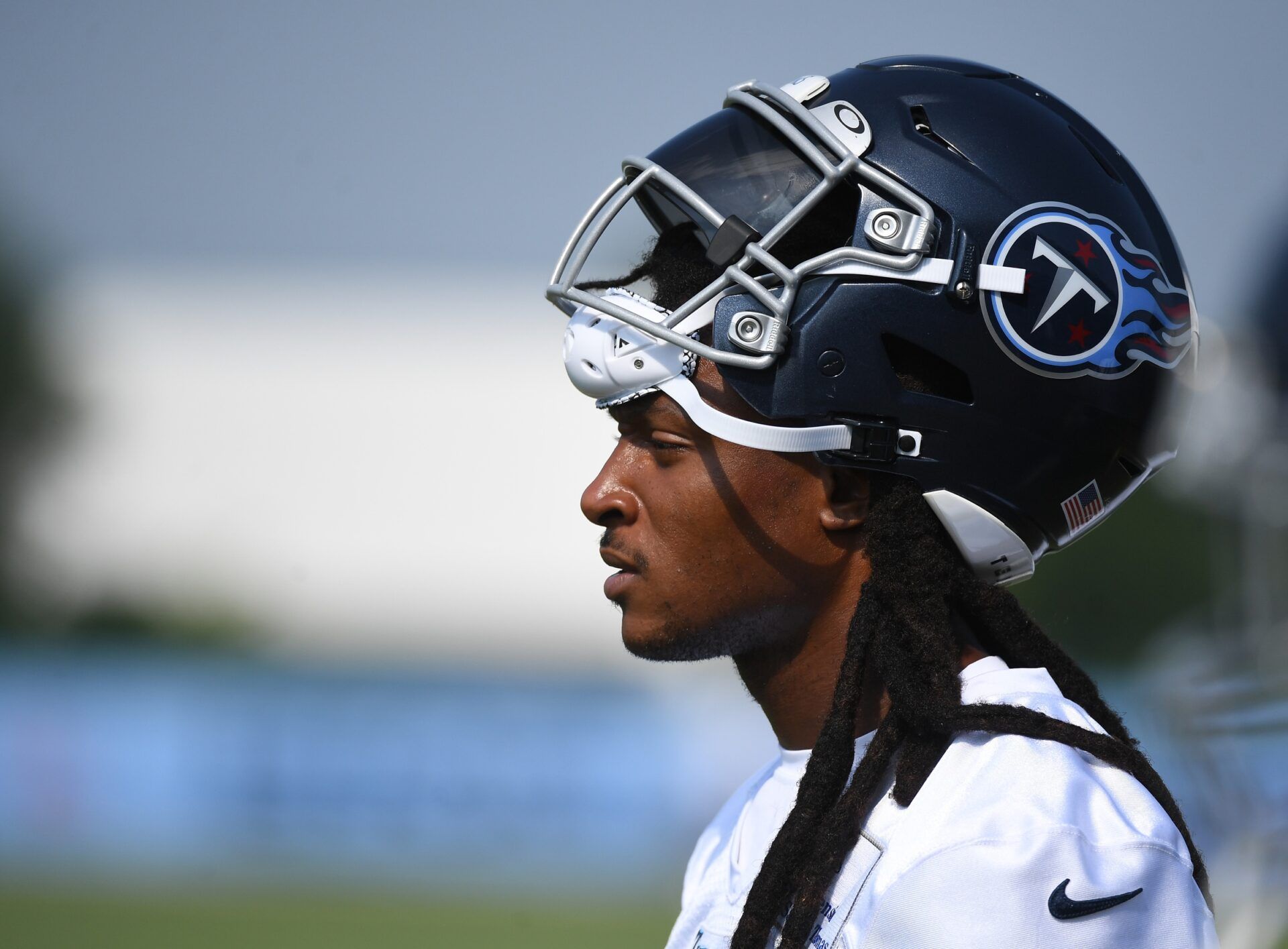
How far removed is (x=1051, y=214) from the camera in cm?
246

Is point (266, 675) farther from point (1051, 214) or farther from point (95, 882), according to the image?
point (1051, 214)

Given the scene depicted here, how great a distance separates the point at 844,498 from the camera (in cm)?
257

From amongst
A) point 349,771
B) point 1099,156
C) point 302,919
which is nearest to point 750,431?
point 1099,156

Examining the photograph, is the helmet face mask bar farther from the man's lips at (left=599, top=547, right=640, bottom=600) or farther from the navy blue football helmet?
the man's lips at (left=599, top=547, right=640, bottom=600)

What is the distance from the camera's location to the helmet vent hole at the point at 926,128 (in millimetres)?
2518

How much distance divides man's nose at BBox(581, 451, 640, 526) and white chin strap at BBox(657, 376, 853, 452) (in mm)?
202

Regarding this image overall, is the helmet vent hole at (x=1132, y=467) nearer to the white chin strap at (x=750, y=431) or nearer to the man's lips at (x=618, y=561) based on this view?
the white chin strap at (x=750, y=431)

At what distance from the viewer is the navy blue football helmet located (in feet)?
7.94

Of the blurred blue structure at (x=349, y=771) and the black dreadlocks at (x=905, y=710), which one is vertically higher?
the black dreadlocks at (x=905, y=710)

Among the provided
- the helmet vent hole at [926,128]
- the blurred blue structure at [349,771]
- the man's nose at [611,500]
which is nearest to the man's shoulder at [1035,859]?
the man's nose at [611,500]

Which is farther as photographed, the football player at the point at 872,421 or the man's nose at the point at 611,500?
the man's nose at the point at 611,500

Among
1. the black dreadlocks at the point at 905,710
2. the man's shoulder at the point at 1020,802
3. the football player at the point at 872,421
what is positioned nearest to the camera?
the man's shoulder at the point at 1020,802

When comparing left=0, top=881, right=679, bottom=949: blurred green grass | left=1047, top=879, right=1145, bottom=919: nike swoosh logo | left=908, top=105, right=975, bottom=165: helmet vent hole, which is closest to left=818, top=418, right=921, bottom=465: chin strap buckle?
left=908, top=105, right=975, bottom=165: helmet vent hole

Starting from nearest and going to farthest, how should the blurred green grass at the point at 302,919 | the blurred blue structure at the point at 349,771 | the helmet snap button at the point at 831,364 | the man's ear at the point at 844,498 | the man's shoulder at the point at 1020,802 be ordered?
the man's shoulder at the point at 1020,802, the helmet snap button at the point at 831,364, the man's ear at the point at 844,498, the blurred green grass at the point at 302,919, the blurred blue structure at the point at 349,771
